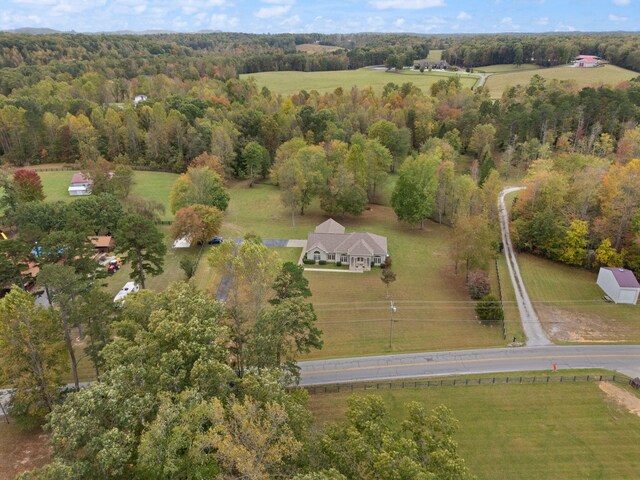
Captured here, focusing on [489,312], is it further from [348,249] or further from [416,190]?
[416,190]

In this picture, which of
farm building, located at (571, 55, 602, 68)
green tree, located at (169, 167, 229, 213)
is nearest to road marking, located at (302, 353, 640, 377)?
green tree, located at (169, 167, 229, 213)

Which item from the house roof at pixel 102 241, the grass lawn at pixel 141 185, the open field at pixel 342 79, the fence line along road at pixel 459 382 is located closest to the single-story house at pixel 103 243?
the house roof at pixel 102 241

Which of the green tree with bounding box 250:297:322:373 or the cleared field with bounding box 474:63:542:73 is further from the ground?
the cleared field with bounding box 474:63:542:73

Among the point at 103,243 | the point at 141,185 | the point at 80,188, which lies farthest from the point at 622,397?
the point at 80,188

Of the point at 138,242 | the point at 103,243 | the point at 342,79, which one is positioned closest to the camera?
the point at 138,242

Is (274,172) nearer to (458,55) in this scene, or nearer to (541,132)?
(541,132)

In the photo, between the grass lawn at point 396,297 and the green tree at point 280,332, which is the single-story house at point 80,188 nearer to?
the grass lawn at point 396,297

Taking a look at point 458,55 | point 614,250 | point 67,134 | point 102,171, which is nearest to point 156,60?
point 67,134

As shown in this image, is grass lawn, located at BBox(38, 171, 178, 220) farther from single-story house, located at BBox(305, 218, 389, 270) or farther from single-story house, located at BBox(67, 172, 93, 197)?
single-story house, located at BBox(305, 218, 389, 270)
